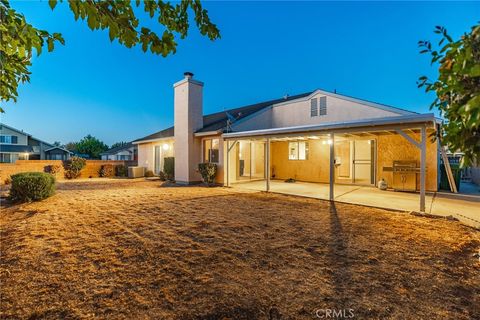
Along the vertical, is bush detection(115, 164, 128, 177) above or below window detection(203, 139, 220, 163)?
below

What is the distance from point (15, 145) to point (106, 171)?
74.1 feet

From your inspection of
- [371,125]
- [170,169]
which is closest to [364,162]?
[371,125]

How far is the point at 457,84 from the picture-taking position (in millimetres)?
1378

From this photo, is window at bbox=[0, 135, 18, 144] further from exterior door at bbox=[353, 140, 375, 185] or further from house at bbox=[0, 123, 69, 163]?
exterior door at bbox=[353, 140, 375, 185]

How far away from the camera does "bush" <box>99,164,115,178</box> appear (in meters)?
16.8

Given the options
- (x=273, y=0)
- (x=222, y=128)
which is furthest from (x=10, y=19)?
(x=273, y=0)

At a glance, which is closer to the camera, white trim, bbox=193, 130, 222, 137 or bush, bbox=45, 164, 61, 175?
white trim, bbox=193, 130, 222, 137

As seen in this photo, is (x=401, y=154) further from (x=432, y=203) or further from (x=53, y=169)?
(x=53, y=169)

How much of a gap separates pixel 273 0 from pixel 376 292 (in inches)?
655

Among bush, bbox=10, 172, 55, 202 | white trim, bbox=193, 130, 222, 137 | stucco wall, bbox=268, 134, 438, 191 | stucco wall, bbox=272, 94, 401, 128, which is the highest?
stucco wall, bbox=272, 94, 401, 128

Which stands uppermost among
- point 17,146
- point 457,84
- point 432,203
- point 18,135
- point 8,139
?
point 18,135

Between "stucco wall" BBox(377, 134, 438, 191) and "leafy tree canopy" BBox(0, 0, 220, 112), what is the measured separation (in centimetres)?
989

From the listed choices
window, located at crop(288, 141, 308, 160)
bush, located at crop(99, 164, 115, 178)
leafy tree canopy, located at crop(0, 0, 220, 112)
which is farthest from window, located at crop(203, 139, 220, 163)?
leafy tree canopy, located at crop(0, 0, 220, 112)

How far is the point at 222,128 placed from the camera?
11422 millimetres
